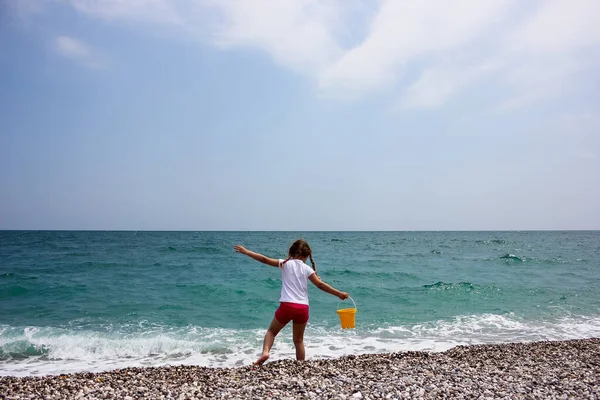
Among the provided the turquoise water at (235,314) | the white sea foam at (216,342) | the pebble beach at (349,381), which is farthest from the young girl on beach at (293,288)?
the turquoise water at (235,314)

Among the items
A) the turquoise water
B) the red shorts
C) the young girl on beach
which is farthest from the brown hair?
the turquoise water

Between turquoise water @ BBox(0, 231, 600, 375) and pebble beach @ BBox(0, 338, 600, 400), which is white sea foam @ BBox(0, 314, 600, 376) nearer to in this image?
turquoise water @ BBox(0, 231, 600, 375)

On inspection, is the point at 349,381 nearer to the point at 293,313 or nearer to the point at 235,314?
the point at 293,313

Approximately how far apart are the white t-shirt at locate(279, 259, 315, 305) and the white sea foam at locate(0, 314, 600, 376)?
2.87 metres

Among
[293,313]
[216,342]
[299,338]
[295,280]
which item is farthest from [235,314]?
[295,280]

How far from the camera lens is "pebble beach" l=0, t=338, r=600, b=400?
15.6ft

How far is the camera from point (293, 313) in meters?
5.96

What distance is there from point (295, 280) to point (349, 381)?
5.10 feet

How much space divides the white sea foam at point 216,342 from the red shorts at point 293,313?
8.68 ft

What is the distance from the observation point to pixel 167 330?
1069cm

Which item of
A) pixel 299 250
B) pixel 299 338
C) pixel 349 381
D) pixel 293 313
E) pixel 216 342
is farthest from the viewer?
pixel 216 342

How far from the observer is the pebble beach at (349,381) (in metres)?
4.75

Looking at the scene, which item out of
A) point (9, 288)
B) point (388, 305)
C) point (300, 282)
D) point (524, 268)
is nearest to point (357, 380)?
point (300, 282)

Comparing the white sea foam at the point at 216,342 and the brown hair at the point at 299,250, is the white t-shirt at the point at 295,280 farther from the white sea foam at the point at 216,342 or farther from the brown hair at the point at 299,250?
the white sea foam at the point at 216,342
